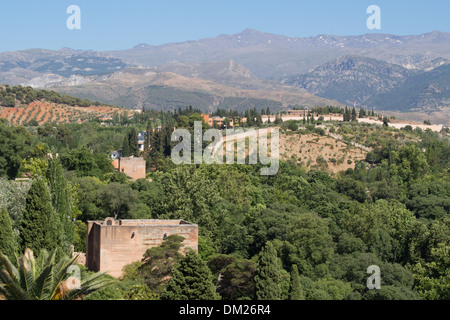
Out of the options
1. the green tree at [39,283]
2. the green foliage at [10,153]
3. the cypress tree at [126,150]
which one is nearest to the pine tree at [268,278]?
the green tree at [39,283]

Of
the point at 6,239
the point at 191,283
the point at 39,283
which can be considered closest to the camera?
the point at 39,283

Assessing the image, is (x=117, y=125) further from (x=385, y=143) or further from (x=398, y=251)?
(x=398, y=251)

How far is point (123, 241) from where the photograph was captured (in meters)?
30.4

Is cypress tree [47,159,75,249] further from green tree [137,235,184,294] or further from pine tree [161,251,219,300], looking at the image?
pine tree [161,251,219,300]

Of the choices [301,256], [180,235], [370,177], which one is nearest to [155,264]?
[180,235]

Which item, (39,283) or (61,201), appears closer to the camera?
(39,283)

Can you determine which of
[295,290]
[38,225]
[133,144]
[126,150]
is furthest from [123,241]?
[133,144]

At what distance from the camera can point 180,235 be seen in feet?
103

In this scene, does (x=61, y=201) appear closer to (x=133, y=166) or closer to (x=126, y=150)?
(x=133, y=166)

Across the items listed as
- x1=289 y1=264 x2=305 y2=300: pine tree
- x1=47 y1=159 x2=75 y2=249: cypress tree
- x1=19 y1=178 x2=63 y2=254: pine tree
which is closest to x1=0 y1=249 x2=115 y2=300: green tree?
x1=19 y1=178 x2=63 y2=254: pine tree

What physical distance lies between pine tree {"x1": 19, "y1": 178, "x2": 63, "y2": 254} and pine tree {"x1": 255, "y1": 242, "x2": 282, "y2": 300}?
26.1ft

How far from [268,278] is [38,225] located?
914cm

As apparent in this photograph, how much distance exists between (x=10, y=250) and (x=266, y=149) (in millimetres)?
64295

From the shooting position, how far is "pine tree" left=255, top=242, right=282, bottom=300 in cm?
2802
